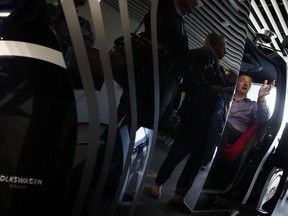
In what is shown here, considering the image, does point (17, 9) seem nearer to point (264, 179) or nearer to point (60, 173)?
point (60, 173)

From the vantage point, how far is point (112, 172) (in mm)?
671

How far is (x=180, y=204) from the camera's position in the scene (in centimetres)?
96

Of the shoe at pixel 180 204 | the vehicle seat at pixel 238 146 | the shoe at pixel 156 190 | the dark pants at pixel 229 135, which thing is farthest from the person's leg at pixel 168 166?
the vehicle seat at pixel 238 146

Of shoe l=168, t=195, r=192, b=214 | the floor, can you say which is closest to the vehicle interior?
the floor

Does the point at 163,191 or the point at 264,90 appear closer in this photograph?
the point at 163,191

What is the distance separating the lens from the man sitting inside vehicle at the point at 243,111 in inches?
60.3

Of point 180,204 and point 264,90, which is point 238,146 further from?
point 180,204

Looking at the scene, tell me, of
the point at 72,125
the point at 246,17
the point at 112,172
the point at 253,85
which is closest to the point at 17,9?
the point at 72,125

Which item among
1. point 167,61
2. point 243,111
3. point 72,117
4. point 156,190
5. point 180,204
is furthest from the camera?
point 243,111

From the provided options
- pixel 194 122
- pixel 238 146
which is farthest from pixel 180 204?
pixel 238 146

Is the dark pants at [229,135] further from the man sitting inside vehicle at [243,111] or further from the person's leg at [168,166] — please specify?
the person's leg at [168,166]

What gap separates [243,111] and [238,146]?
1.31 ft

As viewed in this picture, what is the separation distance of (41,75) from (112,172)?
27 centimetres

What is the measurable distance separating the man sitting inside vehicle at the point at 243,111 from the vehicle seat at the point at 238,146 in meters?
0.05
